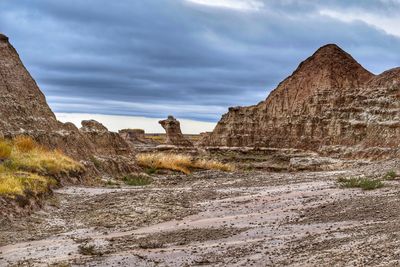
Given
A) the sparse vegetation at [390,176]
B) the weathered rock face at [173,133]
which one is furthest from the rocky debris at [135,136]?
the sparse vegetation at [390,176]

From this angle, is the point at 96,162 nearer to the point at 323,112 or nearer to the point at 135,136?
the point at 323,112

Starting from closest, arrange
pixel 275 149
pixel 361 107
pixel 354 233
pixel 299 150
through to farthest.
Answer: pixel 354 233 → pixel 361 107 → pixel 299 150 → pixel 275 149

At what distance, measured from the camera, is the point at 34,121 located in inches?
1287

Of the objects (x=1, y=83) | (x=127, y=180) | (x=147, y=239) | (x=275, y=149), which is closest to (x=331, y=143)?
(x=275, y=149)

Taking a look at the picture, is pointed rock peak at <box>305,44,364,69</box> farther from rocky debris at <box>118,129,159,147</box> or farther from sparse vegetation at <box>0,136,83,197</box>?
sparse vegetation at <box>0,136,83,197</box>

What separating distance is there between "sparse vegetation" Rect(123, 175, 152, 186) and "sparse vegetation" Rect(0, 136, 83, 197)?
9.41 feet

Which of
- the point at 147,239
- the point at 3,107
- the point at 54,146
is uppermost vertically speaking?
the point at 3,107

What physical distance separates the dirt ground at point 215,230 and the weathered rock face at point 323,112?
32.6 meters

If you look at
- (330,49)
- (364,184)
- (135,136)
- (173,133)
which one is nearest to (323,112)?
(330,49)

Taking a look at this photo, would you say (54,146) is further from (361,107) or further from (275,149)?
(275,149)

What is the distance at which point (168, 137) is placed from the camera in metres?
71.9

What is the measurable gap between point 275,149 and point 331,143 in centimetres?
1175

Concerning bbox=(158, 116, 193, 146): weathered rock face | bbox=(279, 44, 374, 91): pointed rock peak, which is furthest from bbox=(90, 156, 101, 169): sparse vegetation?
bbox=(279, 44, 374, 91): pointed rock peak

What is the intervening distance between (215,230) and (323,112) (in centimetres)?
5085
